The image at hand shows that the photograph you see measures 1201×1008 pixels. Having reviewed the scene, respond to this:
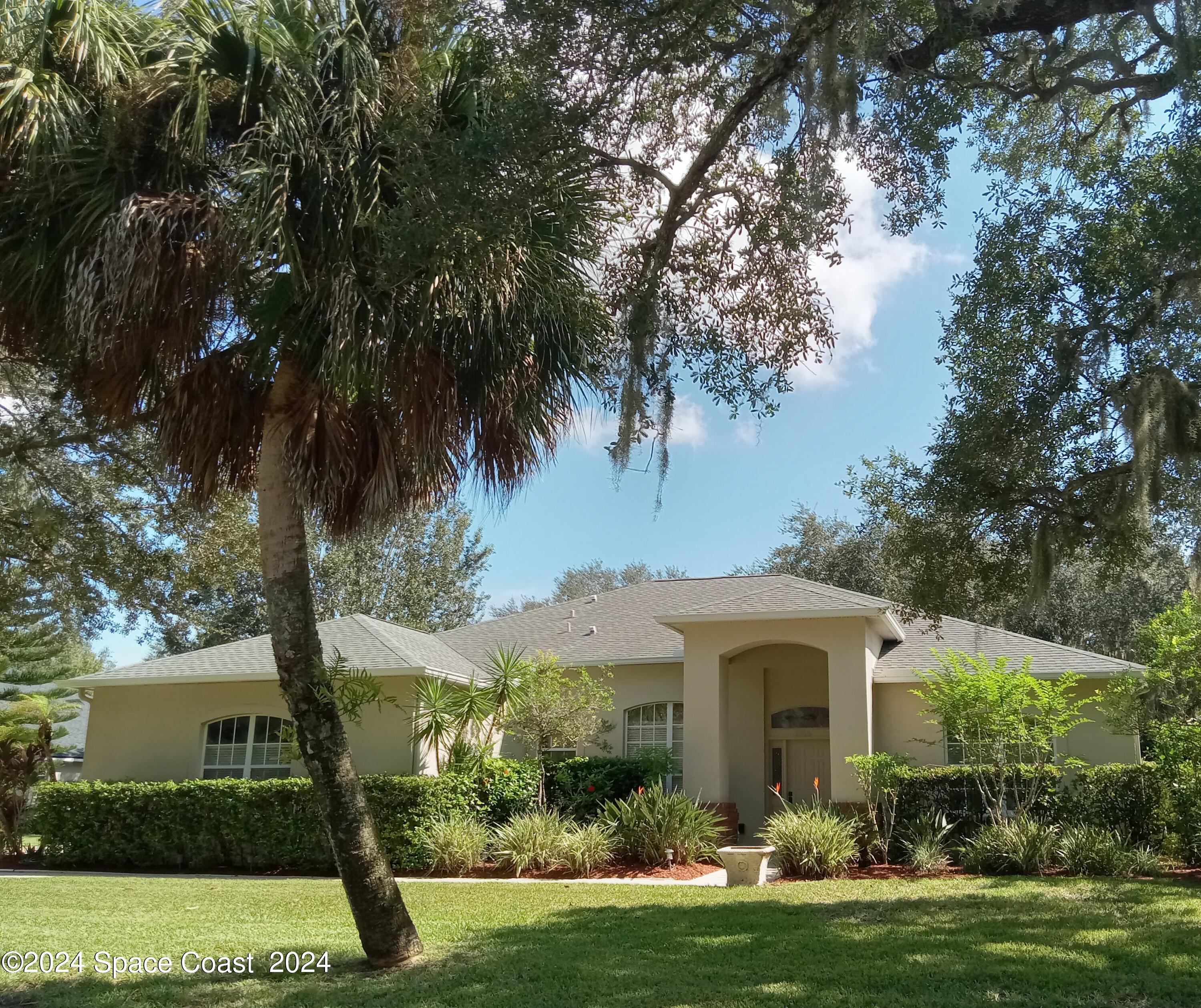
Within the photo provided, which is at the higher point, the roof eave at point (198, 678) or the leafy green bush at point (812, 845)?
the roof eave at point (198, 678)

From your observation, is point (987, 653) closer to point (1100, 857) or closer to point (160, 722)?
point (1100, 857)

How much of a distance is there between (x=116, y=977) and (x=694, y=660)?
11462 mm

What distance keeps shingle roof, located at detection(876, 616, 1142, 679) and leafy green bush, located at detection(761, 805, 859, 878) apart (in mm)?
4478

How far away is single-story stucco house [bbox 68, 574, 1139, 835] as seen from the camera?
17.2 m

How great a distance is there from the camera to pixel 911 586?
997 centimetres

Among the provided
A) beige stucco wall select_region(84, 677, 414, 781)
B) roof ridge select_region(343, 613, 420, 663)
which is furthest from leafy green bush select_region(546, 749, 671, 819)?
beige stucco wall select_region(84, 677, 414, 781)

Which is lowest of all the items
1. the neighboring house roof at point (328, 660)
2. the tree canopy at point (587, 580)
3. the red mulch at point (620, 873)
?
the red mulch at point (620, 873)

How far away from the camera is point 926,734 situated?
1831 centimetres

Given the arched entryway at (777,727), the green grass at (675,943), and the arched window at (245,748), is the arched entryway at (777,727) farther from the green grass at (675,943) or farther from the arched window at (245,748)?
the arched window at (245,748)

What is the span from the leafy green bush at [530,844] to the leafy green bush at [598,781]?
145cm

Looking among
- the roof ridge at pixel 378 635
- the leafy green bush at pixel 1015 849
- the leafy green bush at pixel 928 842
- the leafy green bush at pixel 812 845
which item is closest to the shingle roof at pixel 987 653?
the leafy green bush at pixel 928 842

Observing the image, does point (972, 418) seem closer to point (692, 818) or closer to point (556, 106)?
point (556, 106)

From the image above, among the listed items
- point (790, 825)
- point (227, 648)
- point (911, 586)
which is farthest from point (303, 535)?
point (227, 648)

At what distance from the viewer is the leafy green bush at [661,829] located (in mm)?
14188
